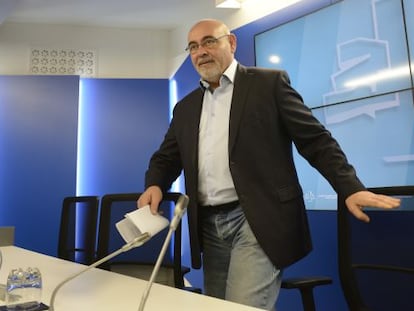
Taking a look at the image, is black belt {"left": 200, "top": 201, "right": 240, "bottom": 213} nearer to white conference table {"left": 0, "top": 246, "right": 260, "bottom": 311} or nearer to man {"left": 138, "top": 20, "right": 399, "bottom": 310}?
man {"left": 138, "top": 20, "right": 399, "bottom": 310}

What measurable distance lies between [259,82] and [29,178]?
3.32m

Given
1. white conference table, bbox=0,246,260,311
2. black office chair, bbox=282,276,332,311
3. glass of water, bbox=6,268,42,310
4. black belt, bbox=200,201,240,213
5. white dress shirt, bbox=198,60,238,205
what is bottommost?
black office chair, bbox=282,276,332,311

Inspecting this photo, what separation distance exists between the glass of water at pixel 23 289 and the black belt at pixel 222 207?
2.24ft

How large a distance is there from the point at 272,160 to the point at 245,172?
109 millimetres

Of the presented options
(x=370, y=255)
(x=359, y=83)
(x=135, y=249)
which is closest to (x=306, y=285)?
(x=370, y=255)

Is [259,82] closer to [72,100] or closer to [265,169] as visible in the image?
[265,169]

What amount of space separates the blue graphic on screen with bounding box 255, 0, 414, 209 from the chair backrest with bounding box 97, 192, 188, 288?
1183mm

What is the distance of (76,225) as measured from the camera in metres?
2.56

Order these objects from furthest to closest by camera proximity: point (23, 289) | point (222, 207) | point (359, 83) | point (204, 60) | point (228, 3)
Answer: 1. point (228, 3)
2. point (359, 83)
3. point (204, 60)
4. point (222, 207)
5. point (23, 289)

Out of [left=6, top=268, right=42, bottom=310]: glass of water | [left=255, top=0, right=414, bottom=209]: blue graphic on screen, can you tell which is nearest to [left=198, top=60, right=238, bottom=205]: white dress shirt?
[left=6, top=268, right=42, bottom=310]: glass of water

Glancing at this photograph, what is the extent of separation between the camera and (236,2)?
3.16 meters

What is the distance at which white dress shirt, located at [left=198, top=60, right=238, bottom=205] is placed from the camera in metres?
1.49

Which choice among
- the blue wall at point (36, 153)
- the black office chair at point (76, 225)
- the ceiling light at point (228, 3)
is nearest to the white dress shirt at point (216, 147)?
the black office chair at point (76, 225)

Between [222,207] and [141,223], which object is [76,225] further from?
[141,223]
